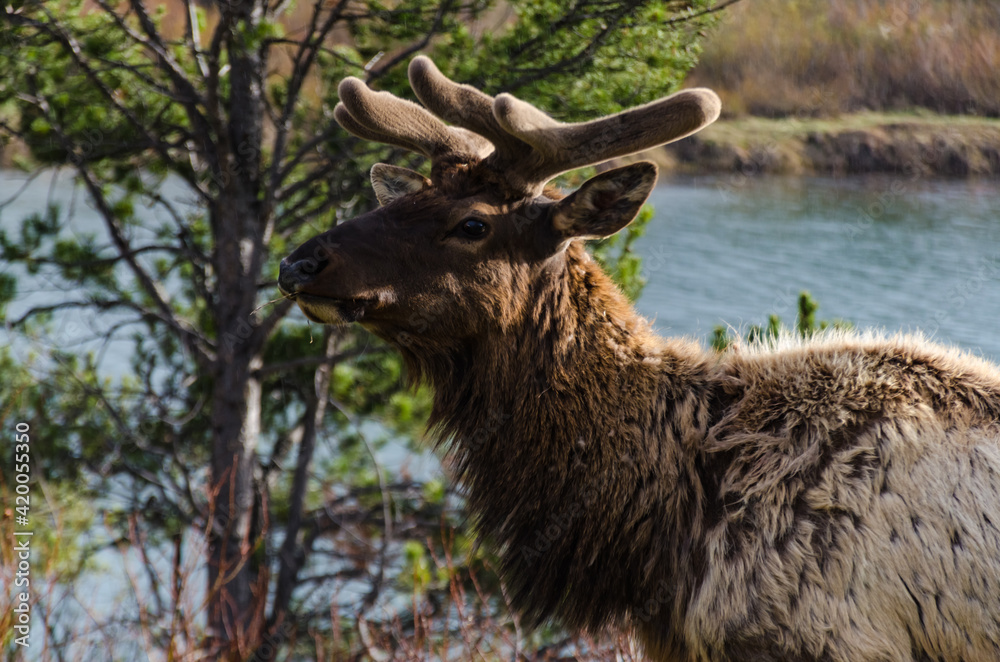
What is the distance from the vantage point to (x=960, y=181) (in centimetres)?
625

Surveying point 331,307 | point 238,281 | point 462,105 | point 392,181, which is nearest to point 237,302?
point 238,281

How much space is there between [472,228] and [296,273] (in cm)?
65

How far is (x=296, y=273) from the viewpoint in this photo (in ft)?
9.92

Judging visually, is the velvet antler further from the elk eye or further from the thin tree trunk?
the thin tree trunk

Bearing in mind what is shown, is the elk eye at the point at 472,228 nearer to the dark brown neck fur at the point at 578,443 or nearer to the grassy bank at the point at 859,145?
the dark brown neck fur at the point at 578,443

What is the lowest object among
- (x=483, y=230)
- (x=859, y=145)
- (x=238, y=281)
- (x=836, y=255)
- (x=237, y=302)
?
(x=836, y=255)

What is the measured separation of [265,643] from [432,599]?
5.20 feet

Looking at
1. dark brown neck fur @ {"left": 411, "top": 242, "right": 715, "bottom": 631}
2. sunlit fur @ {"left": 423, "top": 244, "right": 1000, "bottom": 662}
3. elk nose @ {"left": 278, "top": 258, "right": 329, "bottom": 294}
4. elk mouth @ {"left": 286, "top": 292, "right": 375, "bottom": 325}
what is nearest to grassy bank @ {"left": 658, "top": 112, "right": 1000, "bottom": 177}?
sunlit fur @ {"left": 423, "top": 244, "right": 1000, "bottom": 662}

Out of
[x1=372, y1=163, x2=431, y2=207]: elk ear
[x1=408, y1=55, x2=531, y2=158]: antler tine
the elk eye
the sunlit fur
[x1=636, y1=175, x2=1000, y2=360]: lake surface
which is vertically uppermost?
[x1=408, y1=55, x2=531, y2=158]: antler tine

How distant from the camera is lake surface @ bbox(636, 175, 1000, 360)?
5.96 meters

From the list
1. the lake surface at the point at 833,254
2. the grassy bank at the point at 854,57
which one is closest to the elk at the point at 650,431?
the lake surface at the point at 833,254

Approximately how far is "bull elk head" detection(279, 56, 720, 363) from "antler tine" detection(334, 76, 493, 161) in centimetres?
20

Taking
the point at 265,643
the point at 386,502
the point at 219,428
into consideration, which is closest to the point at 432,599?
the point at 386,502

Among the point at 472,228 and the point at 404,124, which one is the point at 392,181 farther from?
the point at 472,228
